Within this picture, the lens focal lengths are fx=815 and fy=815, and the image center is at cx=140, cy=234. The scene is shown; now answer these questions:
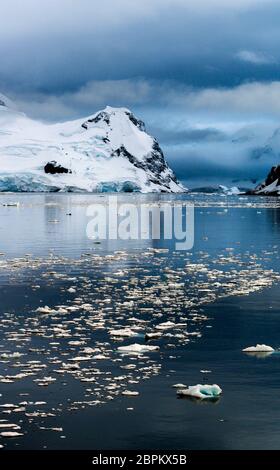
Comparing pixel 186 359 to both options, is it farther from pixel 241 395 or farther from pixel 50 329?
pixel 50 329

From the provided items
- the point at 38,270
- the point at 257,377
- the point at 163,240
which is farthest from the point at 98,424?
the point at 163,240

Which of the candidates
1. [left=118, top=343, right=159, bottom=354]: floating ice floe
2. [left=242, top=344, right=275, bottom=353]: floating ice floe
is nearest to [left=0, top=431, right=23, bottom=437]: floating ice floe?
[left=118, top=343, right=159, bottom=354]: floating ice floe

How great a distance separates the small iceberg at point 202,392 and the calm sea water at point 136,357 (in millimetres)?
221

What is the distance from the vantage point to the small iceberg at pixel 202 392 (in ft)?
51.4

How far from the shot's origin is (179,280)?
1272 inches

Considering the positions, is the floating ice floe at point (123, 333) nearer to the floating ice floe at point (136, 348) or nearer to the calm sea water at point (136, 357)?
the calm sea water at point (136, 357)

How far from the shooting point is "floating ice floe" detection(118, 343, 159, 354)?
1930 cm

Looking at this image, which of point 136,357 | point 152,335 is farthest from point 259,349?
point 136,357

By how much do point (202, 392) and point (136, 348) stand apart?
12.7 feet

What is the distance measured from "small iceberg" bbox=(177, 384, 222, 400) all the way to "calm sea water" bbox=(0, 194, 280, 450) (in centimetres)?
22

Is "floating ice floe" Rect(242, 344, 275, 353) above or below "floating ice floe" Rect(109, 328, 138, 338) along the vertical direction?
below

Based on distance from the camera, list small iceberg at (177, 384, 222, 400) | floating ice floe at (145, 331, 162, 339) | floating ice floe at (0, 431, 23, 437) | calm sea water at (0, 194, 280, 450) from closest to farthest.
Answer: floating ice floe at (0, 431, 23, 437) → calm sea water at (0, 194, 280, 450) → small iceberg at (177, 384, 222, 400) → floating ice floe at (145, 331, 162, 339)

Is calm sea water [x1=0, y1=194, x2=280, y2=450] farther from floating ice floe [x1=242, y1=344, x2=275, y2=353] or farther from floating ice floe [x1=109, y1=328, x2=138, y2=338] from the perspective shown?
floating ice floe [x1=242, y1=344, x2=275, y2=353]

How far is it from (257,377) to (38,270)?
2024 centimetres
